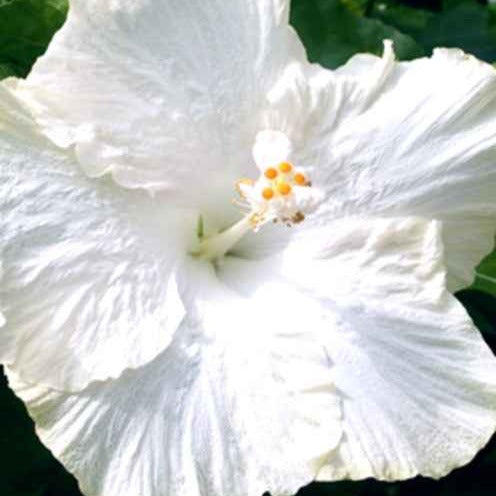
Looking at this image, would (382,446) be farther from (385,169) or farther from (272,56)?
(272,56)

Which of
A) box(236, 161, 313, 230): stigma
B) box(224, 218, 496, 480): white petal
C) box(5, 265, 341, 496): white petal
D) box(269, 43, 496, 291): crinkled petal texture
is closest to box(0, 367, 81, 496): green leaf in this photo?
box(5, 265, 341, 496): white petal

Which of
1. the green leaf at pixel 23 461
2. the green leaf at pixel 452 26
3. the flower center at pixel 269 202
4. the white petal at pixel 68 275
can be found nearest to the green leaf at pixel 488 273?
the flower center at pixel 269 202

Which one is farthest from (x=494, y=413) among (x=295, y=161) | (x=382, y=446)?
(x=295, y=161)

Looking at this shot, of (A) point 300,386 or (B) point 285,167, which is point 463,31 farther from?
(A) point 300,386

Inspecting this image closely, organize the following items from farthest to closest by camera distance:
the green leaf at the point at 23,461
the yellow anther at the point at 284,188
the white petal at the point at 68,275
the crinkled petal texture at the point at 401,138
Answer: the green leaf at the point at 23,461
the crinkled petal texture at the point at 401,138
the yellow anther at the point at 284,188
the white petal at the point at 68,275

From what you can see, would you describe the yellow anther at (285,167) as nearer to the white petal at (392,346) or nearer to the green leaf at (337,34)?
the white petal at (392,346)

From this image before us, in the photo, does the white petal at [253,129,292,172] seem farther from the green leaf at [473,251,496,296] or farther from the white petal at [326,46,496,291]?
the green leaf at [473,251,496,296]
